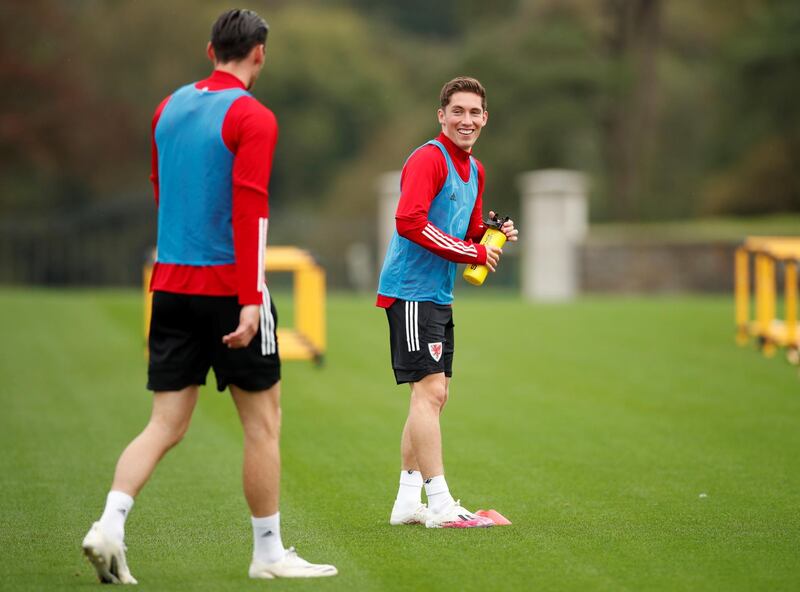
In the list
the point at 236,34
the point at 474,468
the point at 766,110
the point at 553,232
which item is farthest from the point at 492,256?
the point at 766,110

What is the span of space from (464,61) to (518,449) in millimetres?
29062

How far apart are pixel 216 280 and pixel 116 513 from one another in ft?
2.97

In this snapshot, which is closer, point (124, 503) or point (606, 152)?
point (124, 503)

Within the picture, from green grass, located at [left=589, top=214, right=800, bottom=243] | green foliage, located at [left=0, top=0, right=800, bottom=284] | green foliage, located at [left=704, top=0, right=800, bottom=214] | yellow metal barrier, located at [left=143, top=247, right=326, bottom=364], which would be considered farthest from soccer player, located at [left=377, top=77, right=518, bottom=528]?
green foliage, located at [left=704, top=0, right=800, bottom=214]

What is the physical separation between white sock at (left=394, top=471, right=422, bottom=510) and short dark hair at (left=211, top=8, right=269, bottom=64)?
218 cm

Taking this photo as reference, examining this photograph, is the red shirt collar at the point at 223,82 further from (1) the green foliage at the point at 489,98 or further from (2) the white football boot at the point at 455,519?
(1) the green foliage at the point at 489,98

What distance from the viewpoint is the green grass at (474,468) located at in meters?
5.47

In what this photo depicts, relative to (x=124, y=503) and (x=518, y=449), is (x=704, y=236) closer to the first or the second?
(x=518, y=449)

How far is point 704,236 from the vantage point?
2491cm

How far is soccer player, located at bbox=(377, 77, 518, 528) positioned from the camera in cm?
611

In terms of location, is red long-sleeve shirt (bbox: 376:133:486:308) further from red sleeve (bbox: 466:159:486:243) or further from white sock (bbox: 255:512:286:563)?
white sock (bbox: 255:512:286:563)

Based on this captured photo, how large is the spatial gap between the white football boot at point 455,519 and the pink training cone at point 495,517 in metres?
0.06

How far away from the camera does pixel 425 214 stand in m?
6.02

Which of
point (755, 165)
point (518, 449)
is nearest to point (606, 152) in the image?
point (755, 165)
